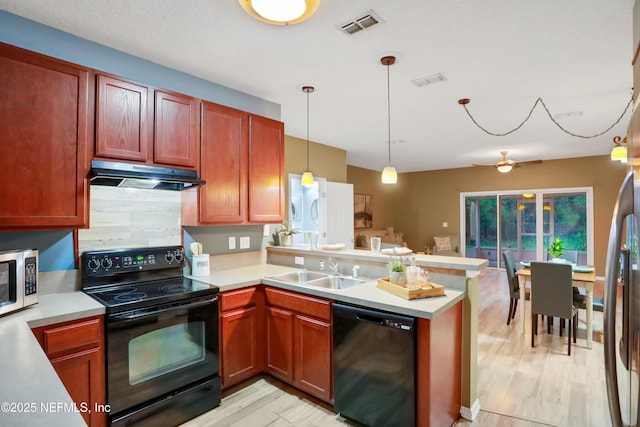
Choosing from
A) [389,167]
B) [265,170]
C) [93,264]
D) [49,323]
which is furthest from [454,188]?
[49,323]

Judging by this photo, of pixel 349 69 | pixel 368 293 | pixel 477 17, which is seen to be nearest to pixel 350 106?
pixel 349 69

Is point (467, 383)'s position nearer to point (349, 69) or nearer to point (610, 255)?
point (610, 255)

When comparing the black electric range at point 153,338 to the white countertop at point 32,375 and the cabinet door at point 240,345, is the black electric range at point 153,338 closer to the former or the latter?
the cabinet door at point 240,345

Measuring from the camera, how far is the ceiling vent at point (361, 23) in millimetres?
2049

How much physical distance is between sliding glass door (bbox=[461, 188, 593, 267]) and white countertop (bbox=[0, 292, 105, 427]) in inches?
328

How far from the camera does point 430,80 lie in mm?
3051

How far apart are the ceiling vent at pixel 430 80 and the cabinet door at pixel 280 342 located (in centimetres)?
239

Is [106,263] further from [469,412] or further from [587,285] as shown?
[587,285]

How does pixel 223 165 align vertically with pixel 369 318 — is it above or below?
above

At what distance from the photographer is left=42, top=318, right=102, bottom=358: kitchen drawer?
5.84 ft

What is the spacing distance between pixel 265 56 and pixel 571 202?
7869 millimetres

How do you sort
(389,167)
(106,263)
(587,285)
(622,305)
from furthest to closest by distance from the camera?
(587,285) → (389,167) → (106,263) → (622,305)

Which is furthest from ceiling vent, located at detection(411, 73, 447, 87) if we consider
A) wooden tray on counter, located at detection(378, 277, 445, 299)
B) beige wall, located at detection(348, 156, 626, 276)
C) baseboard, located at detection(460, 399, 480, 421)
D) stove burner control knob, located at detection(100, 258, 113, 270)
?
beige wall, located at detection(348, 156, 626, 276)

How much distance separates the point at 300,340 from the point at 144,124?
80.1 inches
